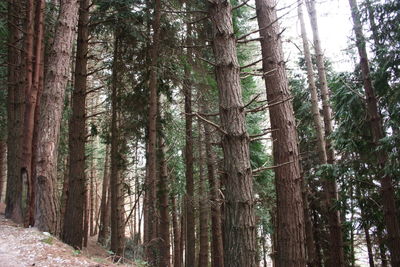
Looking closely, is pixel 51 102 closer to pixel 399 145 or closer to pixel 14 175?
pixel 14 175

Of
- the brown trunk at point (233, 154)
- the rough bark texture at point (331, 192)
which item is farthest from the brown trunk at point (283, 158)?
the rough bark texture at point (331, 192)

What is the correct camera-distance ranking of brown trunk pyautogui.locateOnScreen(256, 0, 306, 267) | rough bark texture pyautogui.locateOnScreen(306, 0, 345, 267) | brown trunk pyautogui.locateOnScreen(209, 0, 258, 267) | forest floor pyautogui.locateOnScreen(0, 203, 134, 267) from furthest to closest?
rough bark texture pyautogui.locateOnScreen(306, 0, 345, 267) → brown trunk pyautogui.locateOnScreen(256, 0, 306, 267) → forest floor pyautogui.locateOnScreen(0, 203, 134, 267) → brown trunk pyautogui.locateOnScreen(209, 0, 258, 267)

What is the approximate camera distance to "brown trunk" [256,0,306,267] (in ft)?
17.2

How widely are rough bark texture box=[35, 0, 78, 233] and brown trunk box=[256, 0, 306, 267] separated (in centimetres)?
384

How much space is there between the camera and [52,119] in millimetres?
5996

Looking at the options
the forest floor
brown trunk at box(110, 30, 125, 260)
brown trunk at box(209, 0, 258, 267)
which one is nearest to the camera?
brown trunk at box(209, 0, 258, 267)

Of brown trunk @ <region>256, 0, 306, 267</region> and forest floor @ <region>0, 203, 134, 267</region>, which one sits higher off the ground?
brown trunk @ <region>256, 0, 306, 267</region>

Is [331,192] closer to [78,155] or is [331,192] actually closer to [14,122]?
[78,155]

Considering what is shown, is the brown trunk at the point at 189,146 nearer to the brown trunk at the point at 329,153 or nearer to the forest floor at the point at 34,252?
the brown trunk at the point at 329,153

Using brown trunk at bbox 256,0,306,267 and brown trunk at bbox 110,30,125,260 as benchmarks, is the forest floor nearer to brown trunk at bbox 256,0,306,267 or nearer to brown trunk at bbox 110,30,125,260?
brown trunk at bbox 256,0,306,267

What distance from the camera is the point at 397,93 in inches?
278

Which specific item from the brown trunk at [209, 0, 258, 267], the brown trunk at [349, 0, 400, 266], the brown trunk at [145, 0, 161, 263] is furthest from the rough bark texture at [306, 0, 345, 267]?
the brown trunk at [209, 0, 258, 267]

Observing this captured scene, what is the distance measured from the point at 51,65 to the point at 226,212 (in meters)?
4.49

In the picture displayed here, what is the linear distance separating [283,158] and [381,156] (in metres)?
3.64
